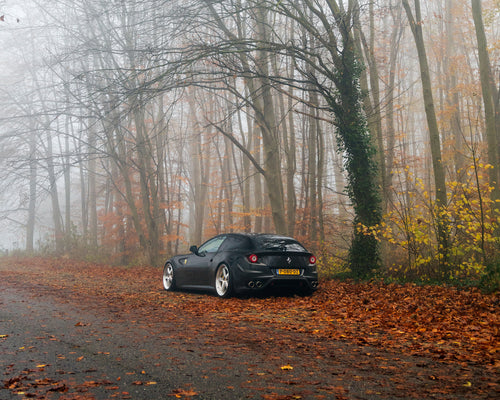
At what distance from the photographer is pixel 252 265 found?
404 inches

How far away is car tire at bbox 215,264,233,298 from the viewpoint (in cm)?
1050

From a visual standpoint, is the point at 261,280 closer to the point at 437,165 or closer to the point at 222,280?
the point at 222,280

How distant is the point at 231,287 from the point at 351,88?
22.2ft

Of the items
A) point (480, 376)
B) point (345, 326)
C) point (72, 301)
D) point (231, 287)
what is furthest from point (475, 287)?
point (72, 301)

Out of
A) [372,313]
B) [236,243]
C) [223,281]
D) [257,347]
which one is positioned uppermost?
[236,243]

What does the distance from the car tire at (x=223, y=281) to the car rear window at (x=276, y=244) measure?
904 millimetres

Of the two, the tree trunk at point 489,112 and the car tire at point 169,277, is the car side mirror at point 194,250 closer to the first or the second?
the car tire at point 169,277

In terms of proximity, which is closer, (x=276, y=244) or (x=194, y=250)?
(x=276, y=244)

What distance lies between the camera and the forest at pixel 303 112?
1227cm

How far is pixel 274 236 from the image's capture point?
1120 centimetres

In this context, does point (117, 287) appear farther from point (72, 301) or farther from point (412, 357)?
point (412, 357)

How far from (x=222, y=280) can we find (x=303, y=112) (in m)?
6.64

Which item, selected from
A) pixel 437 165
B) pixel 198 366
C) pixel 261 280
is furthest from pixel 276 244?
pixel 198 366

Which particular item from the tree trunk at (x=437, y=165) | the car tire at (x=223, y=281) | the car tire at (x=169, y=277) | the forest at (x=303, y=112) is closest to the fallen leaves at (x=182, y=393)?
the car tire at (x=223, y=281)
